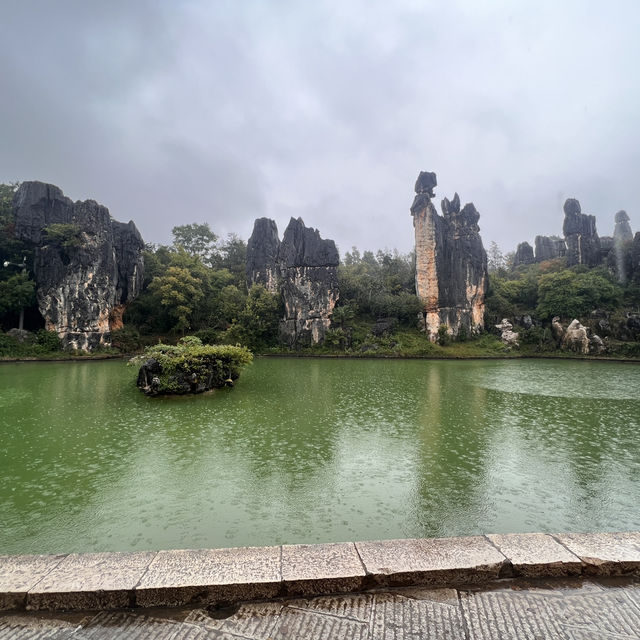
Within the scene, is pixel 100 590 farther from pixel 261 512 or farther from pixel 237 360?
pixel 237 360

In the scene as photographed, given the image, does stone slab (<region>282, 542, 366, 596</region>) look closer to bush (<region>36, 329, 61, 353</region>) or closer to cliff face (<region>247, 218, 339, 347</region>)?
cliff face (<region>247, 218, 339, 347</region>)

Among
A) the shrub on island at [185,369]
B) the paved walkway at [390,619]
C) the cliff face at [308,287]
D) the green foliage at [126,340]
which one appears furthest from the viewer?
the cliff face at [308,287]

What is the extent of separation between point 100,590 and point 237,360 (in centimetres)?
989

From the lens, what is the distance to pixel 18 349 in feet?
76.2

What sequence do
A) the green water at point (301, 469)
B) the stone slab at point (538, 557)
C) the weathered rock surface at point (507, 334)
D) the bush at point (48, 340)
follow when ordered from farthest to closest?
the weathered rock surface at point (507, 334), the bush at point (48, 340), the green water at point (301, 469), the stone slab at point (538, 557)

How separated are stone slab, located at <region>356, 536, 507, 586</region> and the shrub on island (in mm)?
8775

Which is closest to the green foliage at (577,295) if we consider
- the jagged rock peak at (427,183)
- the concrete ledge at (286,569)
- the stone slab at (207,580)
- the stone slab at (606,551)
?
the jagged rock peak at (427,183)

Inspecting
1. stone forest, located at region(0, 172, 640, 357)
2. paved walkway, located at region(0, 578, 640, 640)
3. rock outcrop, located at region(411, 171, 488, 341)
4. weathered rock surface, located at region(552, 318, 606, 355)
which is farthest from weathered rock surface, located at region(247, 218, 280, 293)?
paved walkway, located at region(0, 578, 640, 640)

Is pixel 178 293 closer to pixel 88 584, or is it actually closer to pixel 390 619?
pixel 88 584

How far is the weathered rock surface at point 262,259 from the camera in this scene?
36.4m

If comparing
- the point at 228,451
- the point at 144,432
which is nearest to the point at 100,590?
the point at 228,451

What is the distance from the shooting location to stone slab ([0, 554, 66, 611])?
203 centimetres

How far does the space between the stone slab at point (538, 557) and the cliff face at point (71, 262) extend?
28509mm

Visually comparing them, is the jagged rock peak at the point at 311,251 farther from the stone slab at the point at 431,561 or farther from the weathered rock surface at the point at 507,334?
the stone slab at the point at 431,561
